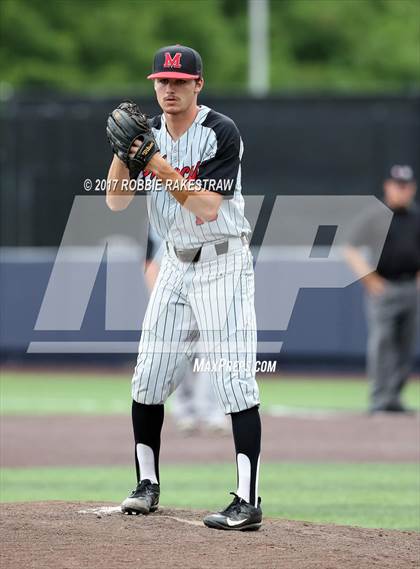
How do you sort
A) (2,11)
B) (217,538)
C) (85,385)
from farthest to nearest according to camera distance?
1. (2,11)
2. (85,385)
3. (217,538)

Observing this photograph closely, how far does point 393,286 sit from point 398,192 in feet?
3.32

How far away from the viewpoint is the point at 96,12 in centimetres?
3388

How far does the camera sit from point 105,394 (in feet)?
52.1

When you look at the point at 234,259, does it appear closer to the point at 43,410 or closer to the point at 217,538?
the point at 217,538

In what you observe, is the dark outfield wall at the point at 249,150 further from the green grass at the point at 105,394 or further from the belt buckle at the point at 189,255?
the belt buckle at the point at 189,255

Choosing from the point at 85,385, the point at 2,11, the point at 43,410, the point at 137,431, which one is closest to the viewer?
the point at 137,431

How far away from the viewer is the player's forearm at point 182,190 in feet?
20.1

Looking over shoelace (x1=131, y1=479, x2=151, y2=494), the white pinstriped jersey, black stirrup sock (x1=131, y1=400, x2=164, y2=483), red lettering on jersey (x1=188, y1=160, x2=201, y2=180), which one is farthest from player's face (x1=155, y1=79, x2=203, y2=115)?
shoelace (x1=131, y1=479, x2=151, y2=494)

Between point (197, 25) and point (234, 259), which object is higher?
point (197, 25)

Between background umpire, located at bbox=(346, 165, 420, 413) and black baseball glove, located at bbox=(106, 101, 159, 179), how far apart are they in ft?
25.9

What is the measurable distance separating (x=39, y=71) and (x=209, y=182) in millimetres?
27083

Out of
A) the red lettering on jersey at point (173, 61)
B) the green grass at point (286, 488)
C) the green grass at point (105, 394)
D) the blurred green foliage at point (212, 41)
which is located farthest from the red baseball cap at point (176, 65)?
the blurred green foliage at point (212, 41)

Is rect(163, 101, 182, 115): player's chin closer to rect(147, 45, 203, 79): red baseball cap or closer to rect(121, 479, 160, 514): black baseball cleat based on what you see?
rect(147, 45, 203, 79): red baseball cap

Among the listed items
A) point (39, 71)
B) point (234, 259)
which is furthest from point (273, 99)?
point (39, 71)
